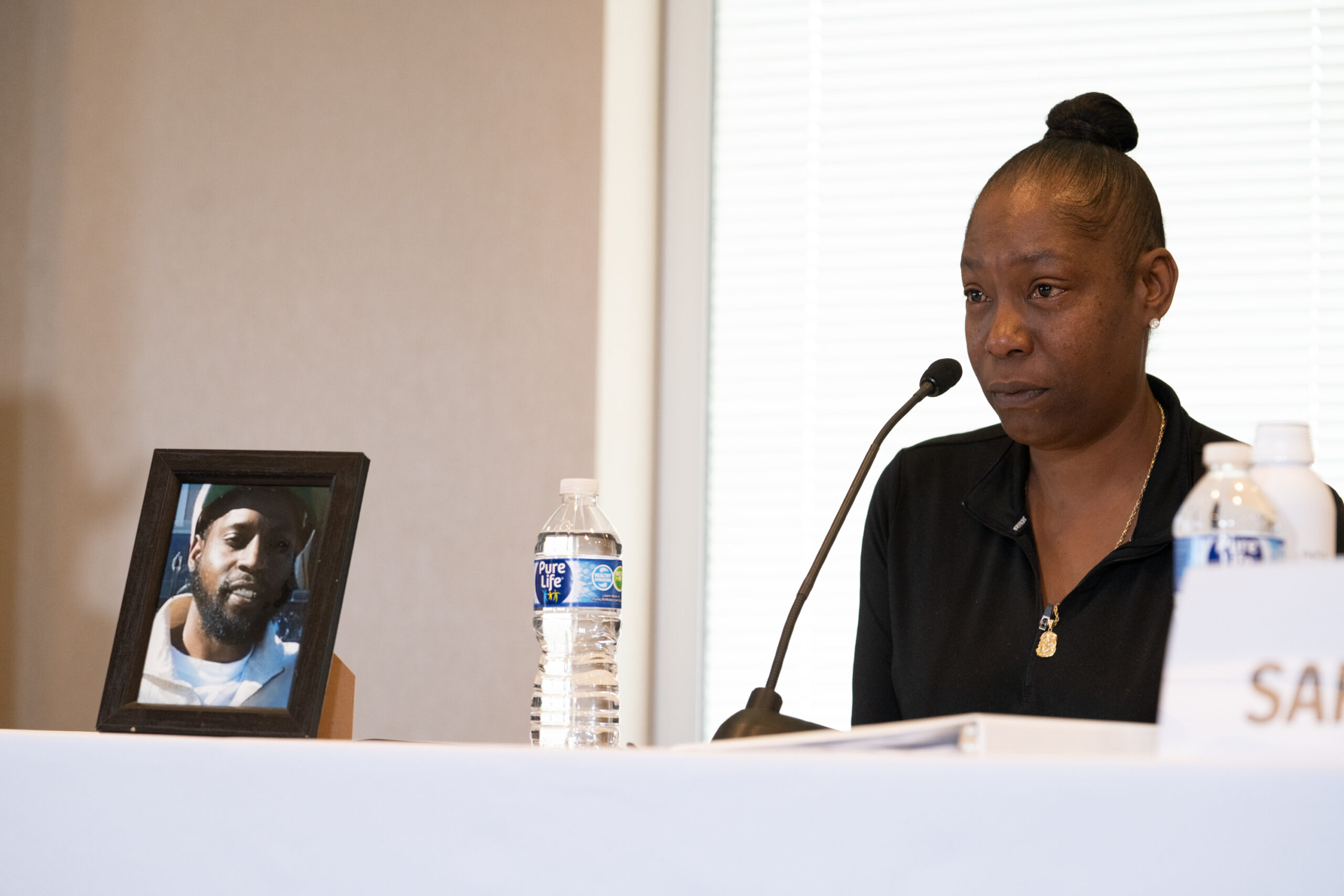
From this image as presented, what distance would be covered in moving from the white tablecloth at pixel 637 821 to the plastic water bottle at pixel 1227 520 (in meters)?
0.18

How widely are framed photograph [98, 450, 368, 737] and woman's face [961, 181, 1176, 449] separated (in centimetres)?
77

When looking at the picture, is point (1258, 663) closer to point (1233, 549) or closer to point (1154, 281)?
point (1233, 549)

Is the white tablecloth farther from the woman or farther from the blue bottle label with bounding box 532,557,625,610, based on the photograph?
the woman

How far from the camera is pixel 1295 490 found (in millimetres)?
689

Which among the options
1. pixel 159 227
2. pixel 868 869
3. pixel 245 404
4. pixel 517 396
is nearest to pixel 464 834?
pixel 868 869

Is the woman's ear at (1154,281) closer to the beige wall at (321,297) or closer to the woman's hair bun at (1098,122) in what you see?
the woman's hair bun at (1098,122)

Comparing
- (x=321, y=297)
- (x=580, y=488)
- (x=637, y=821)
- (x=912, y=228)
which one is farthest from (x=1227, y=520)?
(x=321, y=297)

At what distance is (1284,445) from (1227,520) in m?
0.05

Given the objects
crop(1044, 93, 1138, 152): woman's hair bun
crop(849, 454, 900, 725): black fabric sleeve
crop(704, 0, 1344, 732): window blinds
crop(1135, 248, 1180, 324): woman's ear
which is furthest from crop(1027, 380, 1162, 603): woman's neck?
crop(704, 0, 1344, 732): window blinds

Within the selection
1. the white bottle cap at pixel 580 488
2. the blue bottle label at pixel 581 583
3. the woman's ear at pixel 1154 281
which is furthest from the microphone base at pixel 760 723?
the woman's ear at pixel 1154 281

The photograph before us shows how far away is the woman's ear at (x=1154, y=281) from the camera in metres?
1.48

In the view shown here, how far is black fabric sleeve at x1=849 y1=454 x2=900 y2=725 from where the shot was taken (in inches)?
64.3

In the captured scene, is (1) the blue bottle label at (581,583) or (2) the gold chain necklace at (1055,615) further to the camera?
(2) the gold chain necklace at (1055,615)

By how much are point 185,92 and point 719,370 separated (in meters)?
1.26
